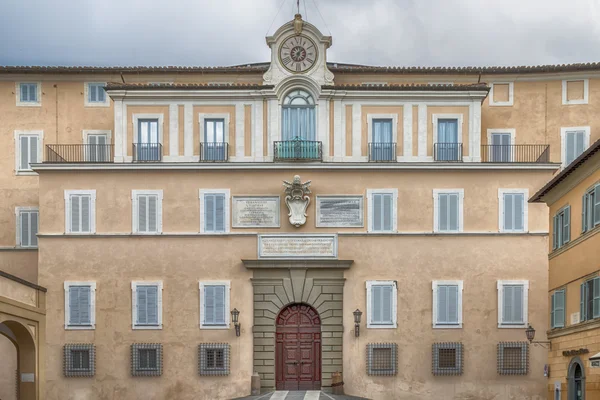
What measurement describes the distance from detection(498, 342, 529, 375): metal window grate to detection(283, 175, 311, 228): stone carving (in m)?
10.3

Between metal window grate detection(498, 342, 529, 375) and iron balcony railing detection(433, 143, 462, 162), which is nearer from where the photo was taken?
metal window grate detection(498, 342, 529, 375)

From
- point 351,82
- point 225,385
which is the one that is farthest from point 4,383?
point 351,82

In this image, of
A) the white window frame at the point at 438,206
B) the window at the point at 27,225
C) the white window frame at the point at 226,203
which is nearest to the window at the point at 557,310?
the white window frame at the point at 438,206

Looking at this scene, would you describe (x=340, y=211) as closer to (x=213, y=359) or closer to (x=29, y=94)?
(x=213, y=359)

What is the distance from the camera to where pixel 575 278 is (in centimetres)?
3700

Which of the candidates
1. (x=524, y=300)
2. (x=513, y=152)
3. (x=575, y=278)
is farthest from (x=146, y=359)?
(x=513, y=152)

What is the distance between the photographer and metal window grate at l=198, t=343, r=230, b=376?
45531 millimetres

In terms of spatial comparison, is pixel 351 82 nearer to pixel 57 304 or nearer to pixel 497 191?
pixel 497 191

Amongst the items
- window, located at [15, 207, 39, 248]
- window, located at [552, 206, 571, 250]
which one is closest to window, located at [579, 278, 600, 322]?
window, located at [552, 206, 571, 250]

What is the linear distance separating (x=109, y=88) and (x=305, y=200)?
1010cm

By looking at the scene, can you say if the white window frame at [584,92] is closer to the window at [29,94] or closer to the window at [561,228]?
the window at [561,228]

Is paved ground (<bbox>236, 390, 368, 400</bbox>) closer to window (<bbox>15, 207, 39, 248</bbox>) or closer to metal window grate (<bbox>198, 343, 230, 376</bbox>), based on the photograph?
metal window grate (<bbox>198, 343, 230, 376</bbox>)

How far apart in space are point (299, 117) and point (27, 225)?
14242mm

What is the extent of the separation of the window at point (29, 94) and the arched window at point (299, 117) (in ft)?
41.4
